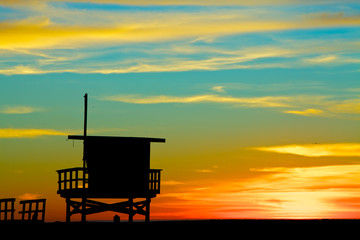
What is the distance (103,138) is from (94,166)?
1.66m

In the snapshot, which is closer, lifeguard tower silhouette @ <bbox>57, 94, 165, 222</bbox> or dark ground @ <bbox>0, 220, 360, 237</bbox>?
dark ground @ <bbox>0, 220, 360, 237</bbox>

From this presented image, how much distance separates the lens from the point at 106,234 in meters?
28.9

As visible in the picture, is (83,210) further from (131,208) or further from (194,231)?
(194,231)

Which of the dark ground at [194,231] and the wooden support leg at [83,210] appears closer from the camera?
the dark ground at [194,231]

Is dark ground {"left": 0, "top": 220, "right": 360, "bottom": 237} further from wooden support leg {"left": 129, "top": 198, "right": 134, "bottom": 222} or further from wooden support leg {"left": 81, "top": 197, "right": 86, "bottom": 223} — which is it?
wooden support leg {"left": 129, "top": 198, "right": 134, "bottom": 222}

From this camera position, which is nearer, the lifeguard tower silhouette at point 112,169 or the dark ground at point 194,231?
the dark ground at point 194,231

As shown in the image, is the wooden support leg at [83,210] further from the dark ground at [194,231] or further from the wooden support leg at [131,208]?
the dark ground at [194,231]

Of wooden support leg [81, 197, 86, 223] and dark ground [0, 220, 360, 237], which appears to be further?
wooden support leg [81, 197, 86, 223]

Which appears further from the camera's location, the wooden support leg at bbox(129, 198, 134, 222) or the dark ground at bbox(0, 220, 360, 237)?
the wooden support leg at bbox(129, 198, 134, 222)

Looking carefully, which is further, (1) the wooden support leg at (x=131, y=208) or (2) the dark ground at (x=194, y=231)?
(1) the wooden support leg at (x=131, y=208)

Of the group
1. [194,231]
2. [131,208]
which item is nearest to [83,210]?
[131,208]

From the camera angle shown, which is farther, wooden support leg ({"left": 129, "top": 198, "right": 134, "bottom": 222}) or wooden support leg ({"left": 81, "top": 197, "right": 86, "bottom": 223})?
wooden support leg ({"left": 129, "top": 198, "right": 134, "bottom": 222})

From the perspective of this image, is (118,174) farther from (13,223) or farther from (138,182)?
(13,223)

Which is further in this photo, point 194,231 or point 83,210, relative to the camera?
point 83,210
